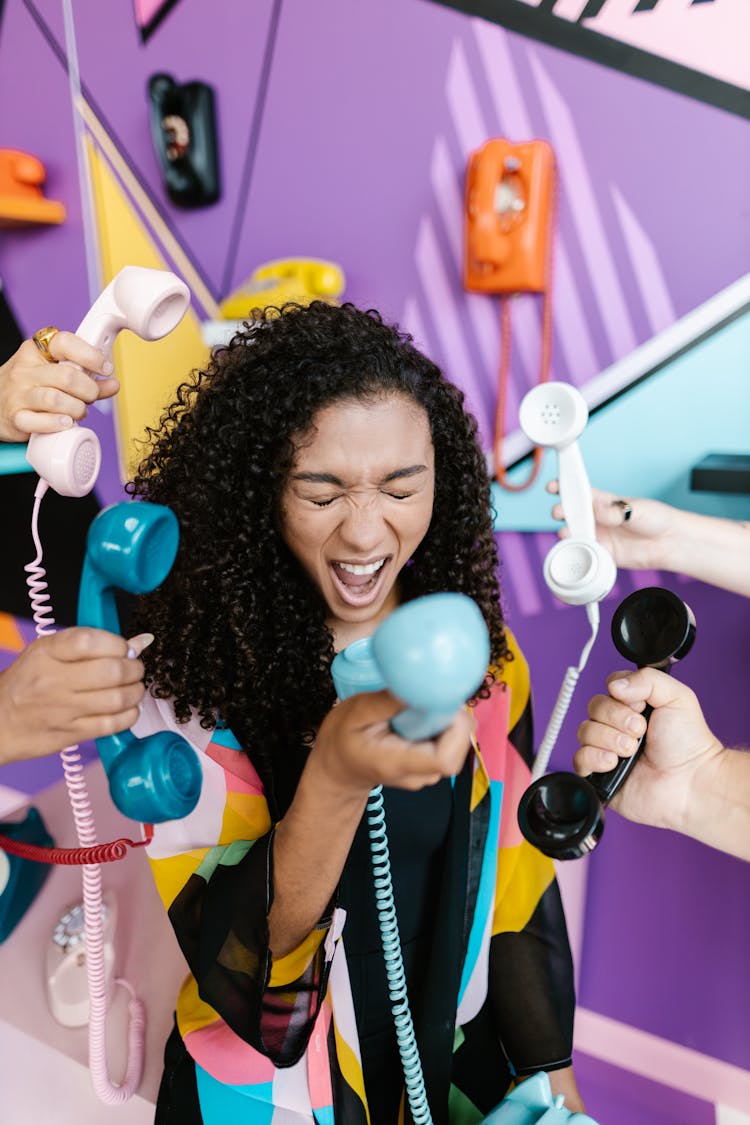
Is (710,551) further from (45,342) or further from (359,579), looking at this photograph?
(45,342)

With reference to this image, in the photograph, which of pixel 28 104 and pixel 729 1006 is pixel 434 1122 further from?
pixel 28 104

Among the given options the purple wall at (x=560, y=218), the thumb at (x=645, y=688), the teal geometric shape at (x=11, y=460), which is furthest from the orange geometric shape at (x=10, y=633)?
the thumb at (x=645, y=688)

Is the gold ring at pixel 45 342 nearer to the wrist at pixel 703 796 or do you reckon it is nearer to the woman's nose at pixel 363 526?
the woman's nose at pixel 363 526

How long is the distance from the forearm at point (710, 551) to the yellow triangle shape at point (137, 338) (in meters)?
1.27

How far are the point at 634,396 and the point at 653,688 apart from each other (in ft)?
2.67

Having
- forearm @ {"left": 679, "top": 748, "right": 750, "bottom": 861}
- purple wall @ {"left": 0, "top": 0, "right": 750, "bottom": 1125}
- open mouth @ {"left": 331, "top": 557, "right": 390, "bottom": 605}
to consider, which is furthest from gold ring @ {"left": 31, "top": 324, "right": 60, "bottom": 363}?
purple wall @ {"left": 0, "top": 0, "right": 750, "bottom": 1125}

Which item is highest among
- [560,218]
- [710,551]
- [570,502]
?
[560,218]

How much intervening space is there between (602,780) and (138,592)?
0.60 metres

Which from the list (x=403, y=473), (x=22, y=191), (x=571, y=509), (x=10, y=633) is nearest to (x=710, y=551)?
(x=571, y=509)

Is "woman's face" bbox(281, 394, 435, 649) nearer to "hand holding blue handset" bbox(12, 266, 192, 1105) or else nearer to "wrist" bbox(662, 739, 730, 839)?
"hand holding blue handset" bbox(12, 266, 192, 1105)

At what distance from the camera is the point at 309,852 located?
79 cm

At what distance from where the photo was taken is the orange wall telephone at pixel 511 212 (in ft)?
5.06

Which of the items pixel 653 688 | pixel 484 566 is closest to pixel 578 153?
pixel 484 566

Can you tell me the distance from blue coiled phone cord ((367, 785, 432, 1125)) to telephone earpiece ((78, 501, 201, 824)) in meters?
0.27
